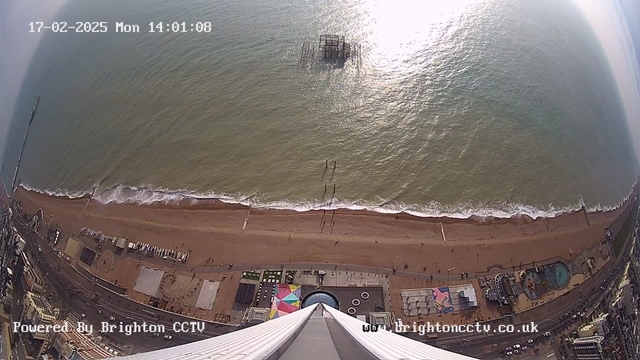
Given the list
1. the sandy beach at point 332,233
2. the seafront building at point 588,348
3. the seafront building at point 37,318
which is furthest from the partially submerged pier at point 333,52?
the seafront building at point 37,318

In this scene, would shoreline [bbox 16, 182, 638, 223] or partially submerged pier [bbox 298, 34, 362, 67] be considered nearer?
shoreline [bbox 16, 182, 638, 223]

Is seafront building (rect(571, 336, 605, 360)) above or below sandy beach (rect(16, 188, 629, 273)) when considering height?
below

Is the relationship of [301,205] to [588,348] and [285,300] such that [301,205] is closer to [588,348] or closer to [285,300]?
[285,300]

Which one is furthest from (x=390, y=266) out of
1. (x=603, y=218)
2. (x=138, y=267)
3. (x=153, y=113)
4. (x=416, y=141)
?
(x=153, y=113)

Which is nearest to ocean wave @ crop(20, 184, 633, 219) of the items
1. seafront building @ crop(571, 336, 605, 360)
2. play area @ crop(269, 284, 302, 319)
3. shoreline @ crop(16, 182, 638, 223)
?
shoreline @ crop(16, 182, 638, 223)

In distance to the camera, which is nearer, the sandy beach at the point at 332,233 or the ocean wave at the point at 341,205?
the sandy beach at the point at 332,233

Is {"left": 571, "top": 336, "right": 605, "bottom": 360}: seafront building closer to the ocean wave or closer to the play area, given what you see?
the ocean wave

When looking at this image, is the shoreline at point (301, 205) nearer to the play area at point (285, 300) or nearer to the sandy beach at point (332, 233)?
the sandy beach at point (332, 233)
